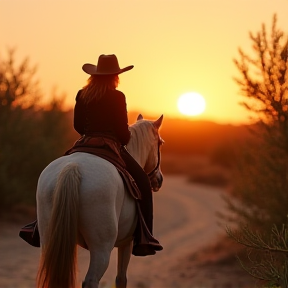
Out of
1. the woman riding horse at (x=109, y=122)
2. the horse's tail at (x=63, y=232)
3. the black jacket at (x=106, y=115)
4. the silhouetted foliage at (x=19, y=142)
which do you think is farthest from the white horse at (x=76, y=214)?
the silhouetted foliage at (x=19, y=142)

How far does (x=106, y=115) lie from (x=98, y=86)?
268 millimetres

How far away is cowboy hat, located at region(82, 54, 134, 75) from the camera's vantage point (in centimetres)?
589

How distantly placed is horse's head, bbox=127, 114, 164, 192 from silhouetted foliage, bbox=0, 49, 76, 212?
11.3 m

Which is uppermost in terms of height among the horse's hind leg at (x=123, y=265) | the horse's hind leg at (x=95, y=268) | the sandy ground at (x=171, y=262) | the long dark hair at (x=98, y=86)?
the long dark hair at (x=98, y=86)

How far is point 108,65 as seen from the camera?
19.5ft

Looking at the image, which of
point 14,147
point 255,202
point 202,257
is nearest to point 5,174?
point 14,147

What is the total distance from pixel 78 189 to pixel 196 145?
247 ft

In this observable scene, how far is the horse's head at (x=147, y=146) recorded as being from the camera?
6.35 m

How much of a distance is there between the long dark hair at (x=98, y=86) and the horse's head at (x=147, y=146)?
0.59 meters

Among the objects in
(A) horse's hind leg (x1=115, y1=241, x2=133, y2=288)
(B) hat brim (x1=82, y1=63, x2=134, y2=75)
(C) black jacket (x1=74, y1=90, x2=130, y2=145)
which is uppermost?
(B) hat brim (x1=82, y1=63, x2=134, y2=75)

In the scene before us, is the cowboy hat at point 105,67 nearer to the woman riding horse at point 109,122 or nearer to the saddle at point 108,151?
the woman riding horse at point 109,122

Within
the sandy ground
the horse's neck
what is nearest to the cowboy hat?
the horse's neck

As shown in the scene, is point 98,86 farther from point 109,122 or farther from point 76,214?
point 76,214

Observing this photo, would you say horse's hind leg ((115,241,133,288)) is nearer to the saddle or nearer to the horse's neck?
the saddle
